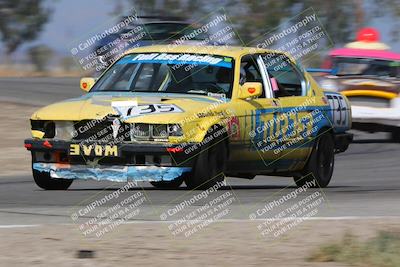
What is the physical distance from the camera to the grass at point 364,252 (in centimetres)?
719

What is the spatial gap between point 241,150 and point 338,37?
34.6 meters

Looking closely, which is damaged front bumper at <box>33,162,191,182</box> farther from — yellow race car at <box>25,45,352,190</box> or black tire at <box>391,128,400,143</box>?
black tire at <box>391,128,400,143</box>

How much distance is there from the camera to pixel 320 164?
12.9 metres

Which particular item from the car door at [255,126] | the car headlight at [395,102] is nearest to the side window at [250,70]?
the car door at [255,126]

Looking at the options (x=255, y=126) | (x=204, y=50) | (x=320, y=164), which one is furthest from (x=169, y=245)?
(x=320, y=164)

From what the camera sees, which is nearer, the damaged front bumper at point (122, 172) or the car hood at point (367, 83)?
the damaged front bumper at point (122, 172)

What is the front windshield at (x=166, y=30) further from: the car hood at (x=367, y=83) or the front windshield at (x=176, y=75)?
the front windshield at (x=176, y=75)

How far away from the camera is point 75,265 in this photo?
697cm

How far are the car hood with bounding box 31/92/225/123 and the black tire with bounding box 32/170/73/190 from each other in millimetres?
605

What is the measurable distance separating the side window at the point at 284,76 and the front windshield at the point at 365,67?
829 centimetres

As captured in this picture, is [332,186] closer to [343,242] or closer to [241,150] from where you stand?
[241,150]

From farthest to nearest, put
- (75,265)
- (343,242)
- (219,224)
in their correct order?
(219,224) < (343,242) < (75,265)

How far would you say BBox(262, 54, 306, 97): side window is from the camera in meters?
12.4

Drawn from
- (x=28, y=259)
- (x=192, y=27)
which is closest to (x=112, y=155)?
(x=28, y=259)
